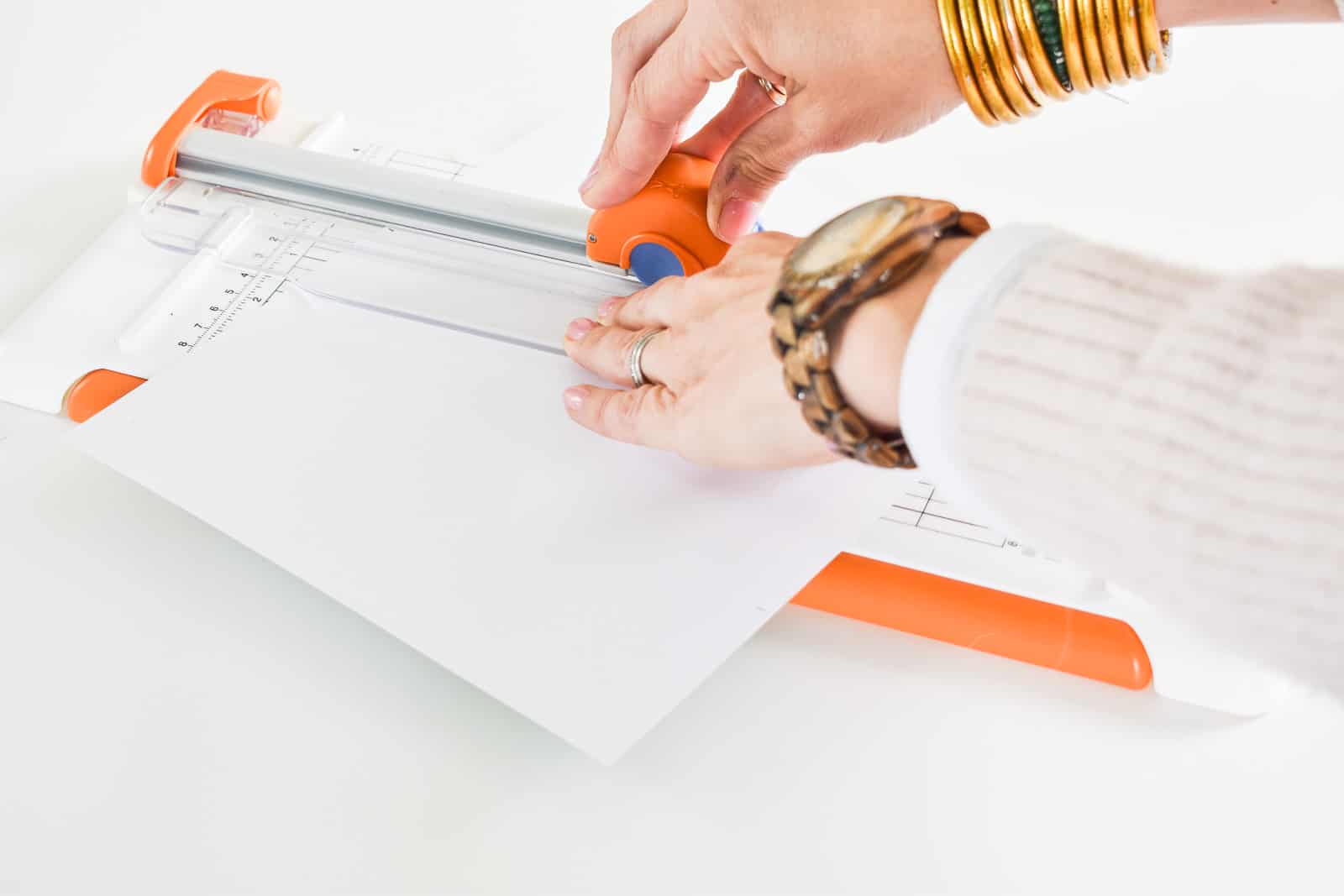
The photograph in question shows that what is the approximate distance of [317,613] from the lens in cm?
95

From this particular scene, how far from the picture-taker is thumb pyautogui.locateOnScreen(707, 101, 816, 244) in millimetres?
1062

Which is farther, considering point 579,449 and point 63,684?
point 579,449

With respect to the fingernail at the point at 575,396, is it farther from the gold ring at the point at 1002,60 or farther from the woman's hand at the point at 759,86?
the gold ring at the point at 1002,60

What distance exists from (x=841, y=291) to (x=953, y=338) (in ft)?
0.28

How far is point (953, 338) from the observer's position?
2.19 feet

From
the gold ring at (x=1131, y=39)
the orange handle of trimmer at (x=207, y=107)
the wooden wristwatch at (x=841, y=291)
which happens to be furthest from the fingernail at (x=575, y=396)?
the orange handle of trimmer at (x=207, y=107)

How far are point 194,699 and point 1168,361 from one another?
2.22 ft

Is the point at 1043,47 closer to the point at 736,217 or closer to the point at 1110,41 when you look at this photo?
the point at 1110,41

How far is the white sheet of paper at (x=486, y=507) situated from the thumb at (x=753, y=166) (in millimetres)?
197

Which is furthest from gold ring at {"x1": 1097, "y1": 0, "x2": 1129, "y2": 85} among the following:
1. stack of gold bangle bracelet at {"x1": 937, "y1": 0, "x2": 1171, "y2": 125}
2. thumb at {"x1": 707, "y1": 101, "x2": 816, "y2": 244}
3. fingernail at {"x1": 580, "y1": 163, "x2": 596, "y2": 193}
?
fingernail at {"x1": 580, "y1": 163, "x2": 596, "y2": 193}

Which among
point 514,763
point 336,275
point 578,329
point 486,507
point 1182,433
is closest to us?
point 1182,433

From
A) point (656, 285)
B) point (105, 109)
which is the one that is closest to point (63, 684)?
point (656, 285)

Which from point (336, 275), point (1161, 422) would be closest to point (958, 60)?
point (1161, 422)

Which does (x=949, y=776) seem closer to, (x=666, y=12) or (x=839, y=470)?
(x=839, y=470)
